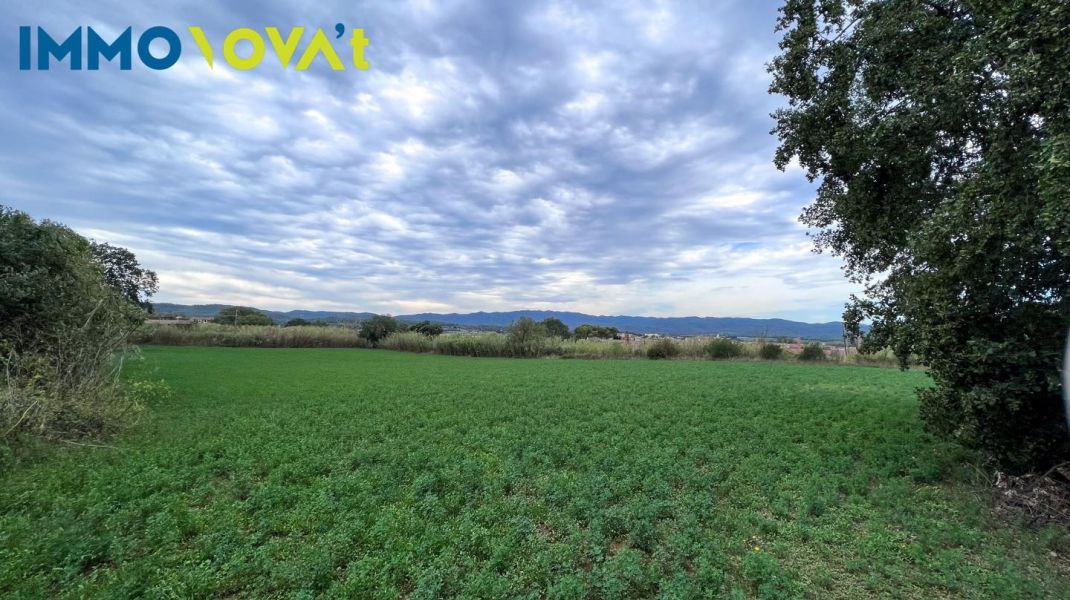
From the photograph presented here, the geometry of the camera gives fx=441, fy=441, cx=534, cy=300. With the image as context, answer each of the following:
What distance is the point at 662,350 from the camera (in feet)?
116

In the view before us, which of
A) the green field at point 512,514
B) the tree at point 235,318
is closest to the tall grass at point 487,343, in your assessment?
the tree at point 235,318

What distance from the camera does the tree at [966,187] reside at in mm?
4215

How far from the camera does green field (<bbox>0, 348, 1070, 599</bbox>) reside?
12.2ft

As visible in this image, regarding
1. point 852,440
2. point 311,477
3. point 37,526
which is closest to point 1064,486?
point 852,440

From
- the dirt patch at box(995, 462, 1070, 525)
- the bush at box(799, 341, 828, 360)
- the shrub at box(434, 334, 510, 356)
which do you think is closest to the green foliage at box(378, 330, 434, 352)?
the shrub at box(434, 334, 510, 356)

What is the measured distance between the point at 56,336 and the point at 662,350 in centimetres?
3331

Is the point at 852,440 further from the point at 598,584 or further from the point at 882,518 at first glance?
the point at 598,584

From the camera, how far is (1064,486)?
215 inches

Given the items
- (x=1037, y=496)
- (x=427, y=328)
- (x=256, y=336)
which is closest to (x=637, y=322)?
(x=427, y=328)

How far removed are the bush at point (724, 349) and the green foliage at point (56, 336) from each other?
3376cm

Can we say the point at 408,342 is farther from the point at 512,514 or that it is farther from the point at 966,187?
the point at 966,187

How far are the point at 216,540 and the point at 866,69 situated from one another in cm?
1064

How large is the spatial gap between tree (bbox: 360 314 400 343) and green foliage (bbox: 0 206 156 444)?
32.4 m

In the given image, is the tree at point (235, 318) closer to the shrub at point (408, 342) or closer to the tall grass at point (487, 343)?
the tall grass at point (487, 343)
